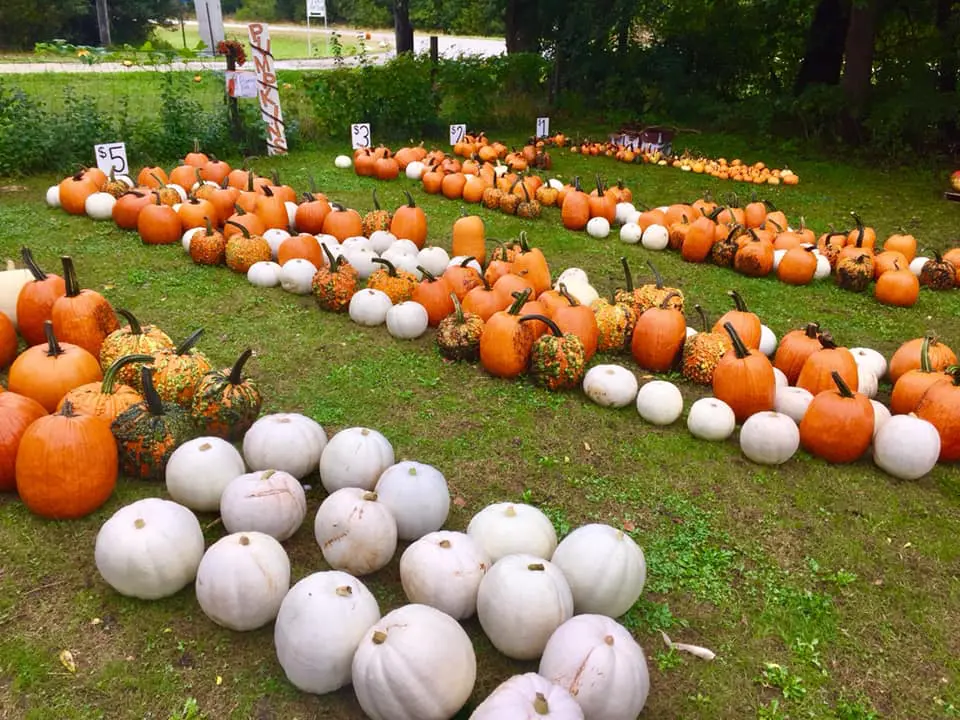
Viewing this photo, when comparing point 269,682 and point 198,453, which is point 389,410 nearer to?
point 198,453

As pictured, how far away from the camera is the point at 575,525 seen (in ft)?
12.2

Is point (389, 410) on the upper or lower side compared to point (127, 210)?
lower

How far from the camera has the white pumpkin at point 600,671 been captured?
2459mm

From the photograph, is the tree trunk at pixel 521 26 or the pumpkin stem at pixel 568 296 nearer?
the pumpkin stem at pixel 568 296

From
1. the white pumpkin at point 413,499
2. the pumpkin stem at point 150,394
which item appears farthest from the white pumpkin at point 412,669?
the pumpkin stem at point 150,394

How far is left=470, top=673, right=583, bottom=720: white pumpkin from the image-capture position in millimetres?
2197

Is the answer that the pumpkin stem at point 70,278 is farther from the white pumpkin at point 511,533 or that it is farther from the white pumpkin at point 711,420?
the white pumpkin at point 711,420

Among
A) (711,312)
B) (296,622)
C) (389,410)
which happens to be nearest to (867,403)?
(711,312)

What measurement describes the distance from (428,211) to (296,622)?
24.2 ft

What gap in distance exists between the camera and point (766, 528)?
3.76 m

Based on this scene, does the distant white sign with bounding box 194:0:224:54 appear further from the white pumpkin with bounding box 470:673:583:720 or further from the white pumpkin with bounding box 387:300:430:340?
the white pumpkin with bounding box 470:673:583:720

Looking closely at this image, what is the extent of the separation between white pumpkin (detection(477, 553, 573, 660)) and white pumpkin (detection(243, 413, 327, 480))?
1.38 m

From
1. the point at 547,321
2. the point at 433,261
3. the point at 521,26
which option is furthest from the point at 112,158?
the point at 521,26

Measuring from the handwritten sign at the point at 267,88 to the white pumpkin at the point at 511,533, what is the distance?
375 inches
